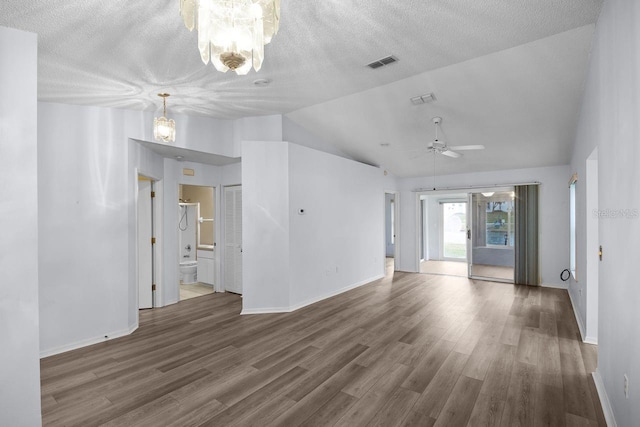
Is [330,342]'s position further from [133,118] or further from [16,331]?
[133,118]

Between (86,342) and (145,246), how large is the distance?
5.53 ft

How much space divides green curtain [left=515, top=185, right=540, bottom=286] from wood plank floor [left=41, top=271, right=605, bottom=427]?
72.3 inches

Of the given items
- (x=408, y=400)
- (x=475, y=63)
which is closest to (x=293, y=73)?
(x=475, y=63)

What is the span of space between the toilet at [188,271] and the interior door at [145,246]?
1.73 m

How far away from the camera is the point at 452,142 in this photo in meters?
5.25

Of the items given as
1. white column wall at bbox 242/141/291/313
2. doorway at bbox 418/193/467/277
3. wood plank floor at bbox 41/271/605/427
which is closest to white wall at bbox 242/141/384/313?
white column wall at bbox 242/141/291/313

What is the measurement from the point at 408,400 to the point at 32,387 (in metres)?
2.65

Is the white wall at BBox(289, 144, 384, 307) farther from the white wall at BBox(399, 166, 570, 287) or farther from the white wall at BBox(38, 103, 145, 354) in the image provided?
the white wall at BBox(399, 166, 570, 287)

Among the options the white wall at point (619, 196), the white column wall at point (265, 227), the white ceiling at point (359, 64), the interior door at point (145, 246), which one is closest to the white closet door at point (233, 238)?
the white column wall at point (265, 227)

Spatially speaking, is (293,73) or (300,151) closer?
(293,73)

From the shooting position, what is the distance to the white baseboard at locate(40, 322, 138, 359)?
10.7 feet

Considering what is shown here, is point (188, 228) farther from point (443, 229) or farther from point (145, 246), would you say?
point (443, 229)

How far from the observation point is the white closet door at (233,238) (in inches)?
223

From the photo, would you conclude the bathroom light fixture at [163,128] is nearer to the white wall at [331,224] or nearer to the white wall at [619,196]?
the white wall at [331,224]
